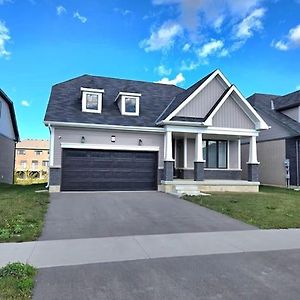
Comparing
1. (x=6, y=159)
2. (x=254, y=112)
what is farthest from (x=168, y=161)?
(x=6, y=159)

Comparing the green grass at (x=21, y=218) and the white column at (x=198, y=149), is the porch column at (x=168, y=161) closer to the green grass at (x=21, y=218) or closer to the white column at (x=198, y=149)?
the white column at (x=198, y=149)

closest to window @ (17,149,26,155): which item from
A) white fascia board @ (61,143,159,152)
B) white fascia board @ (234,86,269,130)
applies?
white fascia board @ (61,143,159,152)

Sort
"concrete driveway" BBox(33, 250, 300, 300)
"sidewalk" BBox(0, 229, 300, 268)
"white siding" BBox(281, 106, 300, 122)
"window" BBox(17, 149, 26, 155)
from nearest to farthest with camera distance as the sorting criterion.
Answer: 1. "concrete driveway" BBox(33, 250, 300, 300)
2. "sidewalk" BBox(0, 229, 300, 268)
3. "white siding" BBox(281, 106, 300, 122)
4. "window" BBox(17, 149, 26, 155)

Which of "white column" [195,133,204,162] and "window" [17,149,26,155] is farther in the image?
"window" [17,149,26,155]

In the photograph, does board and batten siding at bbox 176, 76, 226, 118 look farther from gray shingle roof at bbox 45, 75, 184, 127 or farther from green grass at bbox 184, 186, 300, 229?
green grass at bbox 184, 186, 300, 229

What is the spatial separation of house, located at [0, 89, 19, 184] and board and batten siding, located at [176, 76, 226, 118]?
532 inches

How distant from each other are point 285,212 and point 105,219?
249 inches

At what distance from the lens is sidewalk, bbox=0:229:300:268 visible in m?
5.60

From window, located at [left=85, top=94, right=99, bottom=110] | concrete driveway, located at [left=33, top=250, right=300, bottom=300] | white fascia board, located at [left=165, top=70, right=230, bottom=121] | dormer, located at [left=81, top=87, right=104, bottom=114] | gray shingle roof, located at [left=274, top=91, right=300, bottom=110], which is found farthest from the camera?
gray shingle roof, located at [left=274, top=91, right=300, bottom=110]

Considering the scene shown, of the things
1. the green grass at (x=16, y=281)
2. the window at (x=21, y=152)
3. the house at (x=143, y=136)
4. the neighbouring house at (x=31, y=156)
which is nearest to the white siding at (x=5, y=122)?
the house at (x=143, y=136)

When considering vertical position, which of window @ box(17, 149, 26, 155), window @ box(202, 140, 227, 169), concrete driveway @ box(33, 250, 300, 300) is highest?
window @ box(17, 149, 26, 155)

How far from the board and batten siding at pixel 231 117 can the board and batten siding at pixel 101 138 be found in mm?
3511

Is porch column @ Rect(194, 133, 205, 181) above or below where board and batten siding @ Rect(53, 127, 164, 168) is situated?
below

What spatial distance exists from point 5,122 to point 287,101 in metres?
22.9
